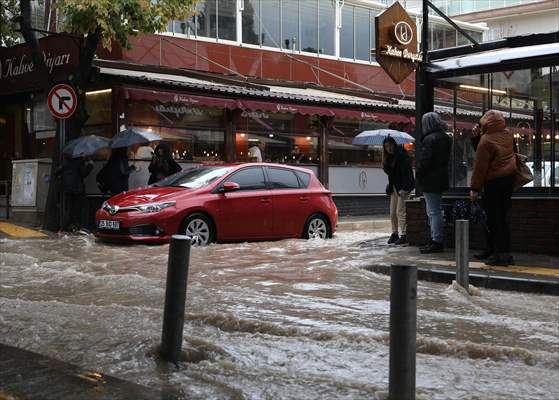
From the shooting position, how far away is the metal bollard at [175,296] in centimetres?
453

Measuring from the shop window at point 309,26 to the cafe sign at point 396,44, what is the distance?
26.6ft

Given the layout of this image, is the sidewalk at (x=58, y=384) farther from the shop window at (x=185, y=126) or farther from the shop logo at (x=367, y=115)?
the shop logo at (x=367, y=115)

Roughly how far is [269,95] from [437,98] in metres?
7.54

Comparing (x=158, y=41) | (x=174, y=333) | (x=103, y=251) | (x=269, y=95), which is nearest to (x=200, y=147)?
(x=269, y=95)

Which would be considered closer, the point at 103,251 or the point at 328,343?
the point at 328,343

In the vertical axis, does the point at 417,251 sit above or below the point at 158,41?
below

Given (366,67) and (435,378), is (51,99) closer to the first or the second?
(435,378)

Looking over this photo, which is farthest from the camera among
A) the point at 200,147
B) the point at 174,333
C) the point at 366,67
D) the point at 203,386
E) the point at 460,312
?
the point at 366,67

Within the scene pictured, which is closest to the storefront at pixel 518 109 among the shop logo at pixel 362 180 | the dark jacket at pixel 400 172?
the dark jacket at pixel 400 172

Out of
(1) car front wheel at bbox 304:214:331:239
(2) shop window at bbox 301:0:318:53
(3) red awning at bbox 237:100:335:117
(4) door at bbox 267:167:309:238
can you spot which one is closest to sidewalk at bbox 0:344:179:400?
(4) door at bbox 267:167:309:238

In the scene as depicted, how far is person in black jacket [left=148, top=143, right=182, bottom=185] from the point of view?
14156 millimetres

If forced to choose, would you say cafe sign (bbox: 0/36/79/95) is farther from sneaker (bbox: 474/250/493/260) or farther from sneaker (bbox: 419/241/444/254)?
sneaker (bbox: 474/250/493/260)

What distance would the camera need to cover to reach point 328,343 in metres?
5.30

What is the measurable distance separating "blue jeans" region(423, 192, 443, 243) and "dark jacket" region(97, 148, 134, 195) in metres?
7.19
